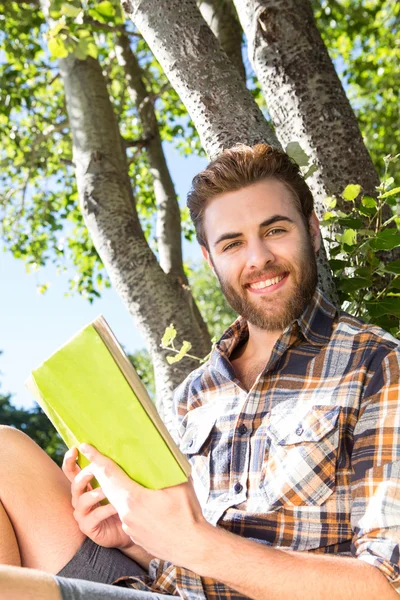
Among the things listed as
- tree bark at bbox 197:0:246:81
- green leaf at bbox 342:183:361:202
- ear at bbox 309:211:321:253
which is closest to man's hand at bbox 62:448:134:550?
ear at bbox 309:211:321:253

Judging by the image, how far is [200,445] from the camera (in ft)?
6.93

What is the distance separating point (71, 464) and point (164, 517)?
1.50 ft

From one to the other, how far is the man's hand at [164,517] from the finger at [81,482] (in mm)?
253

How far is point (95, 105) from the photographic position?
4.67 metres

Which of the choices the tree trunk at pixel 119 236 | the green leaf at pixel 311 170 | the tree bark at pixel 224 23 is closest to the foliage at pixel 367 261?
the green leaf at pixel 311 170

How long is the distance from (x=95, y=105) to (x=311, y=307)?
303 centimetres

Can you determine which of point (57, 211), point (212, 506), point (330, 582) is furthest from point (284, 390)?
point (57, 211)

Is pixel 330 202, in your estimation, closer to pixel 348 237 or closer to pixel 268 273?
pixel 348 237

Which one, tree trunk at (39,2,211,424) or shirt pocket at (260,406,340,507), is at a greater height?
tree trunk at (39,2,211,424)

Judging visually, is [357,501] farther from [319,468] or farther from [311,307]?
[311,307]

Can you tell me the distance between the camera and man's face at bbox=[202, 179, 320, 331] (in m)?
2.18

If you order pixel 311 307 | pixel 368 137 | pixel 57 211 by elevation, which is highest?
pixel 57 211

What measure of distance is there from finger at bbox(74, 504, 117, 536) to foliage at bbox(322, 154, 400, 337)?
1.26m

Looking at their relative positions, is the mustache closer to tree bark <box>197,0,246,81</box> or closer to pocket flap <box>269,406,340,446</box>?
Answer: pocket flap <box>269,406,340,446</box>
